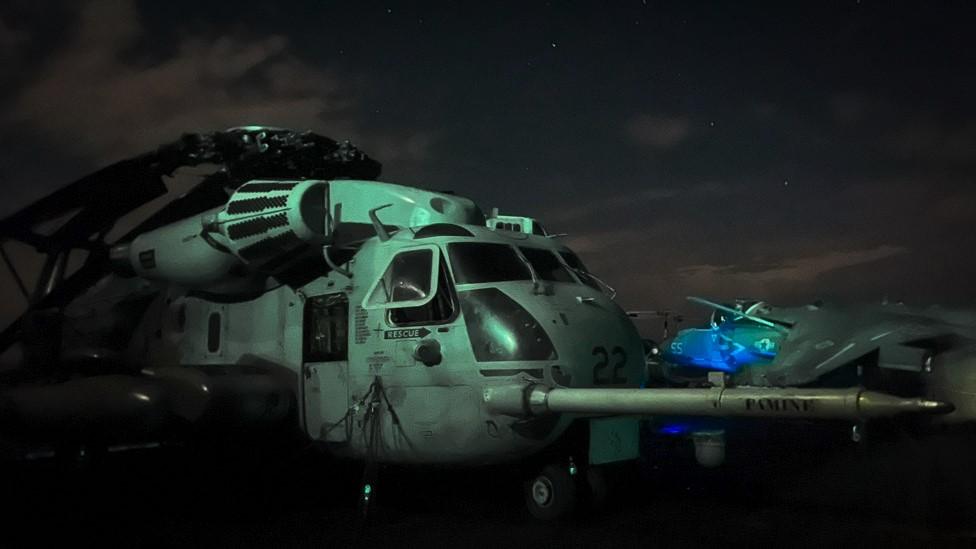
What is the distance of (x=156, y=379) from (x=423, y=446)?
11.3ft

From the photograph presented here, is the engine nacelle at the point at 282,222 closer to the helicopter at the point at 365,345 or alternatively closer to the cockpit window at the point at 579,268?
the helicopter at the point at 365,345

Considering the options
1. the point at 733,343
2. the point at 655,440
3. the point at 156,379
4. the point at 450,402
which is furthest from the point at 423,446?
the point at 733,343

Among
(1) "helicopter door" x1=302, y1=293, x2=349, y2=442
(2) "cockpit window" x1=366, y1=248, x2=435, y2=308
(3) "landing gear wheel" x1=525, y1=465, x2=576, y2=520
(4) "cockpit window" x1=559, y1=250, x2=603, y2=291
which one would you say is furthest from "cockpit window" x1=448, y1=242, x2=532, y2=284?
(3) "landing gear wheel" x1=525, y1=465, x2=576, y2=520

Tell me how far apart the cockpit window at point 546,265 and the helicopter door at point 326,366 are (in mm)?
2157

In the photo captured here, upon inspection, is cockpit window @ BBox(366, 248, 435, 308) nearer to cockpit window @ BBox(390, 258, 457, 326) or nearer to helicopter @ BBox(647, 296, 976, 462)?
cockpit window @ BBox(390, 258, 457, 326)

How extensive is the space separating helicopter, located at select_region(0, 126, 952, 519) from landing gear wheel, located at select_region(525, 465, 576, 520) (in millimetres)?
20

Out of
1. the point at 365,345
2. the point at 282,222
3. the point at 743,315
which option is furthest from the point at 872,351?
the point at 282,222

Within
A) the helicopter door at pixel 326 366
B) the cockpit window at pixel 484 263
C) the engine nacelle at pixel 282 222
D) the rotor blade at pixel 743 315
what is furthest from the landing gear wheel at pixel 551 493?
the rotor blade at pixel 743 315

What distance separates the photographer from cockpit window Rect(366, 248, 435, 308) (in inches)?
339

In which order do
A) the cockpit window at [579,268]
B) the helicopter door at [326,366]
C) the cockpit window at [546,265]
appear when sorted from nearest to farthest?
1. the cockpit window at [546,265]
2. the helicopter door at [326,366]
3. the cockpit window at [579,268]

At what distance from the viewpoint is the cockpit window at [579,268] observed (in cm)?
956

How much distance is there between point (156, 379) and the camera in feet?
31.3

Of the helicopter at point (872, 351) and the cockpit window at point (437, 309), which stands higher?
the cockpit window at point (437, 309)

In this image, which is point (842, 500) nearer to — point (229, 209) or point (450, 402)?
point (450, 402)
